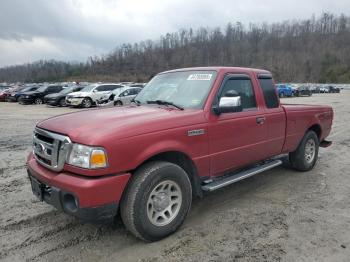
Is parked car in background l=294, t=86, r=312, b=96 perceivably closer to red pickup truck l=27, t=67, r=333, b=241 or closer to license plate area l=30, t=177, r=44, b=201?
red pickup truck l=27, t=67, r=333, b=241

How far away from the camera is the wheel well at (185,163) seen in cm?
392

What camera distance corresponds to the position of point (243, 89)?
16.4ft

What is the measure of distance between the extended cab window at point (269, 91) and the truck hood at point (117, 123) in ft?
5.39

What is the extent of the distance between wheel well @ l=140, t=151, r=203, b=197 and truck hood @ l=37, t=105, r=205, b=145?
355mm

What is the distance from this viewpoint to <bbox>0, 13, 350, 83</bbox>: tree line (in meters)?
110

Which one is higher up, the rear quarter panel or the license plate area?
the rear quarter panel

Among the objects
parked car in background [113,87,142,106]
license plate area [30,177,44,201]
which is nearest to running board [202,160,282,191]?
license plate area [30,177,44,201]

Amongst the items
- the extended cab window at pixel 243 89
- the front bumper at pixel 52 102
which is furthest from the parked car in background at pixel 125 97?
the extended cab window at pixel 243 89

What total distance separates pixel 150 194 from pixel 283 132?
9.66 ft

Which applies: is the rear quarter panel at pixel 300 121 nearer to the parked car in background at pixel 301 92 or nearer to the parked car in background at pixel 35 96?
the parked car in background at pixel 35 96

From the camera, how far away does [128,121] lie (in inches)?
143

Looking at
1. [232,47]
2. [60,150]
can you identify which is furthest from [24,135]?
[232,47]

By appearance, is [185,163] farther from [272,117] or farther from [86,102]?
[86,102]

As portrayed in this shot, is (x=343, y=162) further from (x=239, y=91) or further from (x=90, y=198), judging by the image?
(x=90, y=198)
